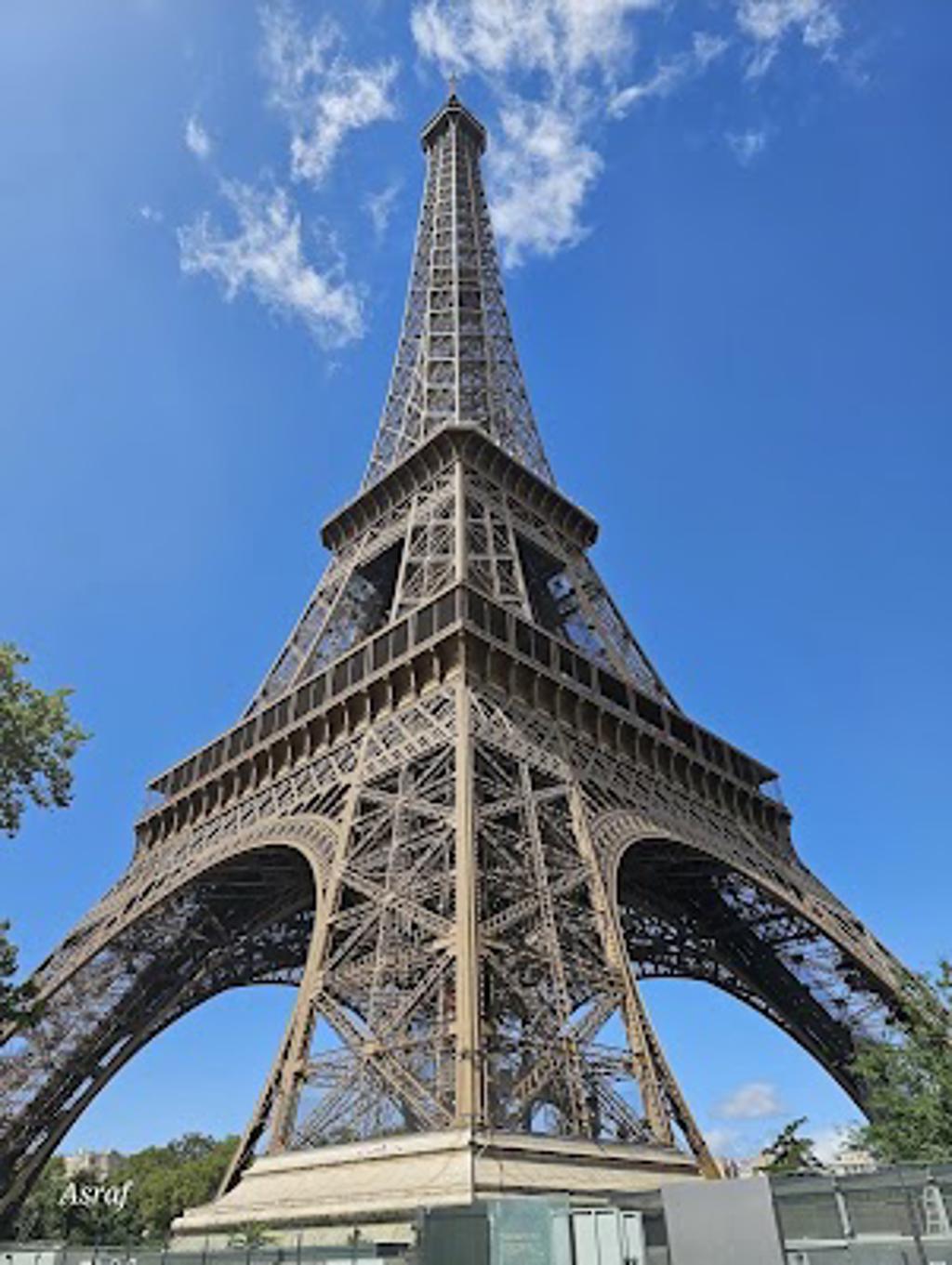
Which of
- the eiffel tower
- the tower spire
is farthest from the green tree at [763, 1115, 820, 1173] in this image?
the tower spire

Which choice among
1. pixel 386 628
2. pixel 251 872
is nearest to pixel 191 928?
pixel 251 872

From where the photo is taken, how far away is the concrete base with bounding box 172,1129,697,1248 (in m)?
10.2

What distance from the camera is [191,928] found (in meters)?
25.9

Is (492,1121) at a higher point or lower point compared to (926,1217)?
higher

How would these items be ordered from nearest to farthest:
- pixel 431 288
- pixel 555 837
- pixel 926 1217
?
pixel 926 1217 → pixel 555 837 → pixel 431 288

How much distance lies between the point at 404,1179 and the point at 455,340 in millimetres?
39479

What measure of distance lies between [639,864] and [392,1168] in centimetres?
1653

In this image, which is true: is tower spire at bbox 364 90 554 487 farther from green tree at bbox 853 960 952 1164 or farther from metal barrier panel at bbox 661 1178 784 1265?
metal barrier panel at bbox 661 1178 784 1265

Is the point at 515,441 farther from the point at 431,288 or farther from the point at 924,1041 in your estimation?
the point at 924,1041

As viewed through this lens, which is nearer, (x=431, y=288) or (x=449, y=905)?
(x=449, y=905)

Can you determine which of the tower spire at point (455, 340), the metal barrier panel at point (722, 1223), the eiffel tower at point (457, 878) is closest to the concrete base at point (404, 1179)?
the eiffel tower at point (457, 878)

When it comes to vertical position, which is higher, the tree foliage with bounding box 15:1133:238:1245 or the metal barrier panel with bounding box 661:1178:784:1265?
the tree foliage with bounding box 15:1133:238:1245

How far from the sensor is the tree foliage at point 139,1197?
38.2 metres

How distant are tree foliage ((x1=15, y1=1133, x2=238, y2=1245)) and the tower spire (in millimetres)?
31751
